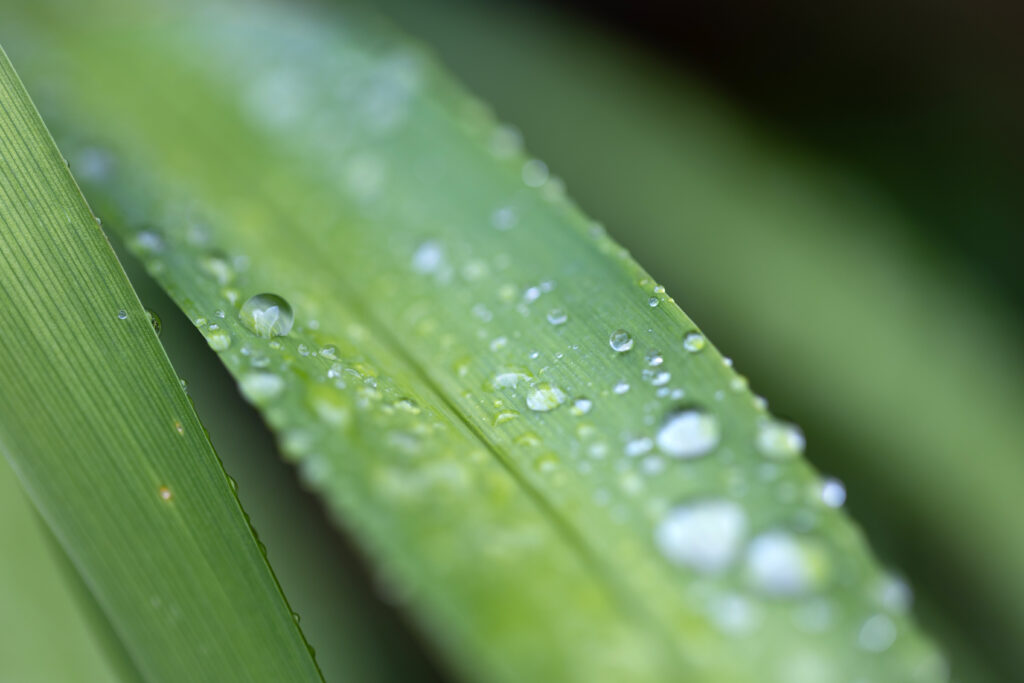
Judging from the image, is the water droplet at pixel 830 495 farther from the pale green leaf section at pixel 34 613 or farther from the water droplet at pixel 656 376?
the pale green leaf section at pixel 34 613

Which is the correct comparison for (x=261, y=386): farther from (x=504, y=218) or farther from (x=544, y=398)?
(x=504, y=218)

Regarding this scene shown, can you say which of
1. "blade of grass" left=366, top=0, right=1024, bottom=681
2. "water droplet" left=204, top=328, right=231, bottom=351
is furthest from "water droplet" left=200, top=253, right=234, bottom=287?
"blade of grass" left=366, top=0, right=1024, bottom=681

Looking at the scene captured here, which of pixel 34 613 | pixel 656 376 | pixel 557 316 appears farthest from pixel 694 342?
pixel 34 613

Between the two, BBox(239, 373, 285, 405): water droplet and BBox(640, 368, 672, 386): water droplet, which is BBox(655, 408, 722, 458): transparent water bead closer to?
BBox(640, 368, 672, 386): water droplet

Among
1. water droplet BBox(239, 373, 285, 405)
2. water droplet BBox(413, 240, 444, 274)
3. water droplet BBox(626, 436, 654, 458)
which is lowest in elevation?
water droplet BBox(626, 436, 654, 458)

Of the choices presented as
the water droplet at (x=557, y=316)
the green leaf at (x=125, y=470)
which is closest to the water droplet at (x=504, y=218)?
the water droplet at (x=557, y=316)

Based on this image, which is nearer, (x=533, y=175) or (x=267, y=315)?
(x=267, y=315)
